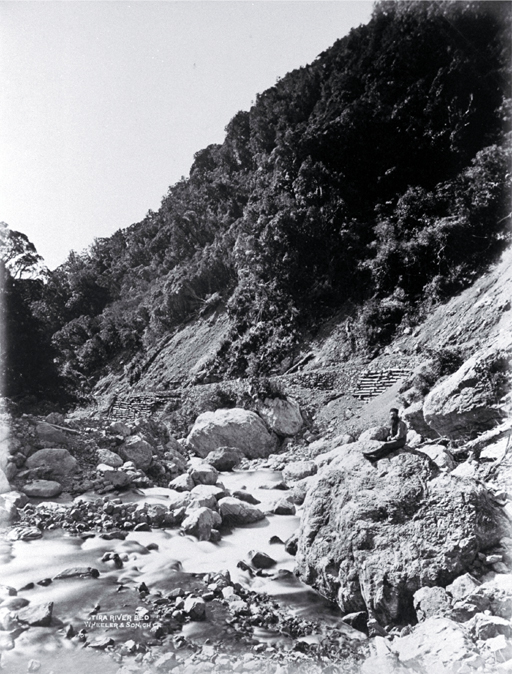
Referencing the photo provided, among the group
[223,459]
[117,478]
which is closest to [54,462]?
[117,478]

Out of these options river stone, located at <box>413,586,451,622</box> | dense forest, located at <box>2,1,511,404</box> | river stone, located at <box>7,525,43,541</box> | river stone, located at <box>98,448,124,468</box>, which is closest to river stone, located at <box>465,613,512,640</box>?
river stone, located at <box>413,586,451,622</box>

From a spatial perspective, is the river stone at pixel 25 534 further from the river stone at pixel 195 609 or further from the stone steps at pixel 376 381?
the stone steps at pixel 376 381

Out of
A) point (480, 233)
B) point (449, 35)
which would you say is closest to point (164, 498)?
point (480, 233)

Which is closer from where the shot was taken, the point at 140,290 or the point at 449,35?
the point at 449,35

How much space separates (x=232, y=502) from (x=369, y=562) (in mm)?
4112

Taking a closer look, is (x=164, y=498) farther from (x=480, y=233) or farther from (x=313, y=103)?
(x=313, y=103)

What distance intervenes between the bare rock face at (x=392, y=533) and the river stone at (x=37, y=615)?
346 centimetres

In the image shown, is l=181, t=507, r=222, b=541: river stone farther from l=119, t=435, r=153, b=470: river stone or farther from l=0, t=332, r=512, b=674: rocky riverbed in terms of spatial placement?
l=119, t=435, r=153, b=470: river stone

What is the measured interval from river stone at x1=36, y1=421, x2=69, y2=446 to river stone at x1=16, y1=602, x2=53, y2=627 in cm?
721

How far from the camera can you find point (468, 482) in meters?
5.77

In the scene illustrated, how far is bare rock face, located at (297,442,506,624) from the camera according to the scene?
529cm

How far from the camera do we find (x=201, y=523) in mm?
8344

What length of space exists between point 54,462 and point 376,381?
40.1 feet

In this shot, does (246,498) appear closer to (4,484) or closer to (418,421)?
(418,421)
